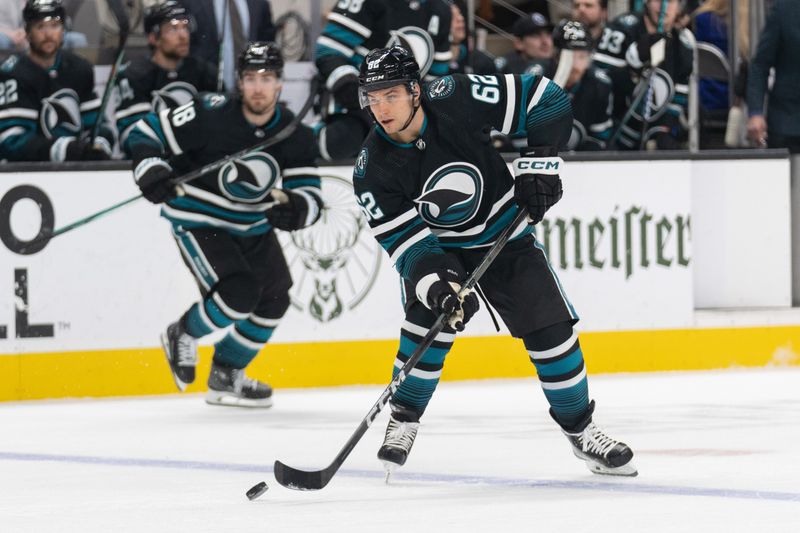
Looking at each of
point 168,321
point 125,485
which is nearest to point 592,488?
point 125,485

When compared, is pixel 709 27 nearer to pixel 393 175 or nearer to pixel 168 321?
pixel 168 321

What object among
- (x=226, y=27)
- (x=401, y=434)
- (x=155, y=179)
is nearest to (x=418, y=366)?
(x=401, y=434)

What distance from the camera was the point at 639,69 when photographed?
7.59 meters

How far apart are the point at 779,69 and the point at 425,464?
377 centimetres

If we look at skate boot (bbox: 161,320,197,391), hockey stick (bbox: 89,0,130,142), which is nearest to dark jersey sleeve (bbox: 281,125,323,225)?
skate boot (bbox: 161,320,197,391)

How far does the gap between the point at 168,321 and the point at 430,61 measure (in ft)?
4.91

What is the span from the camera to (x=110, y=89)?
684 centimetres

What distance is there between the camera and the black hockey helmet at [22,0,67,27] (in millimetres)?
6516

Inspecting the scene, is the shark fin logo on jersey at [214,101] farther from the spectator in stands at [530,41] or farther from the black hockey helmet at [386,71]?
the black hockey helmet at [386,71]

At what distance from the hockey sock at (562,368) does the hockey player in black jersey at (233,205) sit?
1931 mm

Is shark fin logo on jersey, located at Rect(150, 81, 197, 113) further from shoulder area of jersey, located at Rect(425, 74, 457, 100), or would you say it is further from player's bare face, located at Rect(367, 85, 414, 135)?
player's bare face, located at Rect(367, 85, 414, 135)

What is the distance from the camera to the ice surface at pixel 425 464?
3.47 metres

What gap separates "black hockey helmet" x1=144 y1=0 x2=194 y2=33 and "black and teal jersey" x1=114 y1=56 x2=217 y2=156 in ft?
0.46

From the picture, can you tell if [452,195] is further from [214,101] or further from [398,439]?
[214,101]
